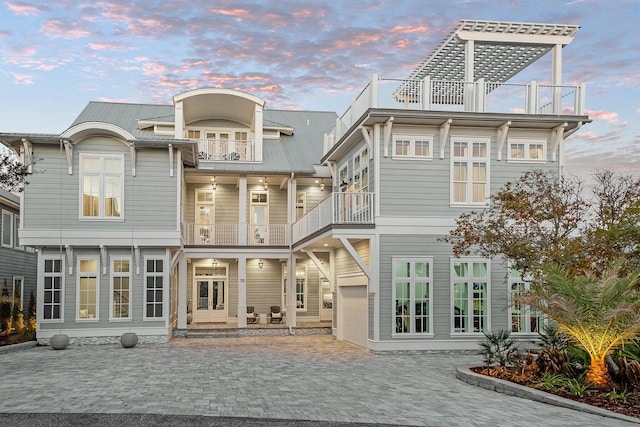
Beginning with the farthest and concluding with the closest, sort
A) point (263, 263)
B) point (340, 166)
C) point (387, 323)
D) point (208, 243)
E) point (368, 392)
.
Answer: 1. point (263, 263)
2. point (208, 243)
3. point (340, 166)
4. point (387, 323)
5. point (368, 392)

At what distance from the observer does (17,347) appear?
19562mm

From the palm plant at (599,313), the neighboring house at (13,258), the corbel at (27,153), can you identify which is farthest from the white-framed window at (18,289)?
the palm plant at (599,313)

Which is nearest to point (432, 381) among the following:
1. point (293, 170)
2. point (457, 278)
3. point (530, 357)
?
point (530, 357)

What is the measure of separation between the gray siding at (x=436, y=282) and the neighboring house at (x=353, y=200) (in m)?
0.04

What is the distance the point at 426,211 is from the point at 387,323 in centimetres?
335

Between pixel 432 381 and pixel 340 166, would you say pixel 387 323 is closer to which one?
pixel 432 381

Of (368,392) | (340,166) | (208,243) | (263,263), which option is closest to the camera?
(368,392)

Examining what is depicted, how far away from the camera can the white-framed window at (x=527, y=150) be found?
1947 cm

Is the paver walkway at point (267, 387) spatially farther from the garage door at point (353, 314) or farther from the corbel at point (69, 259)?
the corbel at point (69, 259)

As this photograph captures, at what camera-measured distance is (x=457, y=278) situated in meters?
19.0

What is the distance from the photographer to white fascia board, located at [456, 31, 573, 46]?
18.2 meters

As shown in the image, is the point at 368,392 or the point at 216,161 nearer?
the point at 368,392

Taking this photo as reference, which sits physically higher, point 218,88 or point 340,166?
point 218,88

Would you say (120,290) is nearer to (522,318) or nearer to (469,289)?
(469,289)
